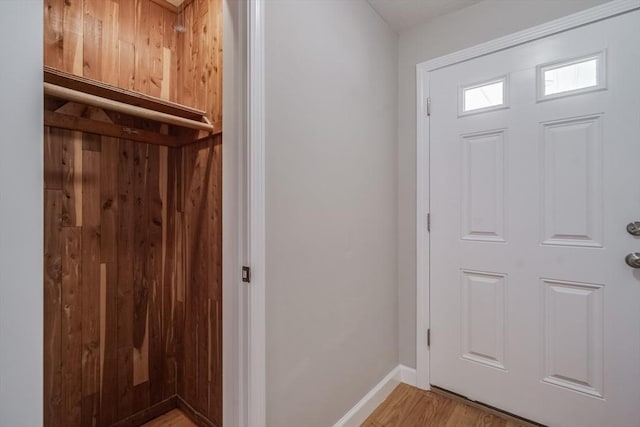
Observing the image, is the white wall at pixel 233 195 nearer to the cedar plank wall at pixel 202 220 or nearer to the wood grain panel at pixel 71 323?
the cedar plank wall at pixel 202 220

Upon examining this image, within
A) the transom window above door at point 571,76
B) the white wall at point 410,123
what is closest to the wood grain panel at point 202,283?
the white wall at point 410,123

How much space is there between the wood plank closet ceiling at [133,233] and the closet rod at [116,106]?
5.4 inches

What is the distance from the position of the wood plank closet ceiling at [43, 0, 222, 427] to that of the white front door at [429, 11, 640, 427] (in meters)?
1.43

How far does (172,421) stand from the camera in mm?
1696

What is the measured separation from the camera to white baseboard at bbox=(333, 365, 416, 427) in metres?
1.55

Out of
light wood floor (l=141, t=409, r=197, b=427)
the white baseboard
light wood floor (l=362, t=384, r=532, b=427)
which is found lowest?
light wood floor (l=141, t=409, r=197, b=427)

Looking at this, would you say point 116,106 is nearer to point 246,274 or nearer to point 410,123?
point 246,274

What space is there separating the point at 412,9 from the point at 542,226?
153 cm

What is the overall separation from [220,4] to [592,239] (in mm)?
2270

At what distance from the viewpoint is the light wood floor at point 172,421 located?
1.67 metres

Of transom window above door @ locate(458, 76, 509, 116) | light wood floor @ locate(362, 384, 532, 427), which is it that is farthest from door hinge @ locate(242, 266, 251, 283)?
transom window above door @ locate(458, 76, 509, 116)

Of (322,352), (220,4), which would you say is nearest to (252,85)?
(220,4)

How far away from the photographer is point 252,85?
1.10 meters

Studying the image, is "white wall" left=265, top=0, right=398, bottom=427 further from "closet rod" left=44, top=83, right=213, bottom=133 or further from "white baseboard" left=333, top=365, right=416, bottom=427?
"closet rod" left=44, top=83, right=213, bottom=133
